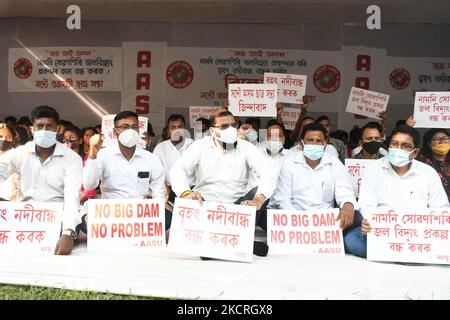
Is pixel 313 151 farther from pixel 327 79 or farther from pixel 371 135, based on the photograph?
pixel 327 79

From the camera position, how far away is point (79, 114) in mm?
9531

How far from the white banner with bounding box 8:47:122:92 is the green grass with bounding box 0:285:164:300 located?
6546 millimetres

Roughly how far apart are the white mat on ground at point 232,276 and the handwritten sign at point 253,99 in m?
2.14

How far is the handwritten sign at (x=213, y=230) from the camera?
4117 mm

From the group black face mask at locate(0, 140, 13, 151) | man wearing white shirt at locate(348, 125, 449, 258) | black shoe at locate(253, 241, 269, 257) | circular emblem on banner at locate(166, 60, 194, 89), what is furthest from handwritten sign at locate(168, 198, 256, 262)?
circular emblem on banner at locate(166, 60, 194, 89)

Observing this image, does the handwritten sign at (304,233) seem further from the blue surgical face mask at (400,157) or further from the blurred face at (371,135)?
the blurred face at (371,135)

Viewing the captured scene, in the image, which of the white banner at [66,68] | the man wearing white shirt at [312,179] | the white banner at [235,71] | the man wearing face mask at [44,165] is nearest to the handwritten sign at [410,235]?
the man wearing white shirt at [312,179]

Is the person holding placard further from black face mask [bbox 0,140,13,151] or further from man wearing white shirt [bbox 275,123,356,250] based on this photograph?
black face mask [bbox 0,140,13,151]

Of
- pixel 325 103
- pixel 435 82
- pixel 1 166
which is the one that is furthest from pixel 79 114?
pixel 435 82

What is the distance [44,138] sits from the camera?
4.33 meters

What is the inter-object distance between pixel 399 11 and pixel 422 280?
18.9 feet

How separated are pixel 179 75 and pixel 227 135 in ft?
16.8

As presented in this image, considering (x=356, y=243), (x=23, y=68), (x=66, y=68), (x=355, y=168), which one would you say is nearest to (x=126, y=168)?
(x=356, y=243)
